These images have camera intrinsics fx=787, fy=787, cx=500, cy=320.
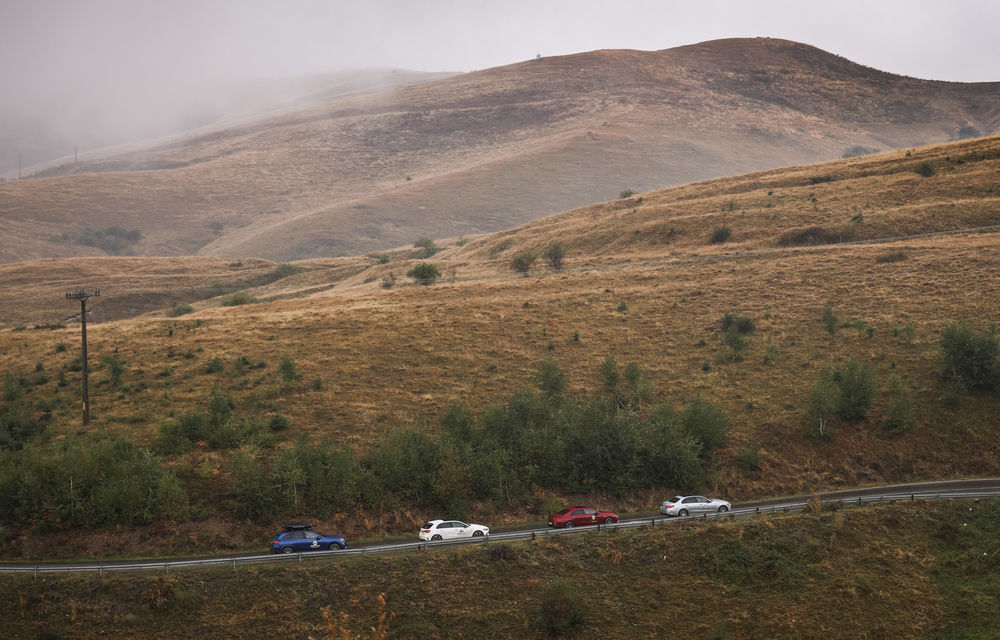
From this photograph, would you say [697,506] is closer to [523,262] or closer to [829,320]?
[829,320]

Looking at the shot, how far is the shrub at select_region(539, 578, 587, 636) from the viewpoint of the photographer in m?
27.9

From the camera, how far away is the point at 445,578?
2972cm

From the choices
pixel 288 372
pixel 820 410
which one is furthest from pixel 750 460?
pixel 288 372

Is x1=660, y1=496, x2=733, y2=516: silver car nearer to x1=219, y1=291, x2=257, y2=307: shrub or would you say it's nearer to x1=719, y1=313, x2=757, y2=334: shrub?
x1=719, y1=313, x2=757, y2=334: shrub

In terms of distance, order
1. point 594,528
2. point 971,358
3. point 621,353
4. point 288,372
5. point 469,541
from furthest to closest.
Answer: point 621,353 → point 288,372 → point 971,358 → point 594,528 → point 469,541

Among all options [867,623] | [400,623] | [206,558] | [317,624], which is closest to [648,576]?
[867,623]

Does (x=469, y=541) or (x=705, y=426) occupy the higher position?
(x=705, y=426)

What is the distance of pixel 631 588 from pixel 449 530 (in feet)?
26.6

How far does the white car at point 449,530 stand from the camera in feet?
109

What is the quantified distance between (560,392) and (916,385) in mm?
20963

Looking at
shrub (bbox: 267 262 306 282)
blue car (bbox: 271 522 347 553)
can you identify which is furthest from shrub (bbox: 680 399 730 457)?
shrub (bbox: 267 262 306 282)

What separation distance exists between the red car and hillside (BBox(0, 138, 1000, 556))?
361 centimetres

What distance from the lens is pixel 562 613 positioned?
27938mm

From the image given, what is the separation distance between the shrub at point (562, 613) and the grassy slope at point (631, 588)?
569 mm
